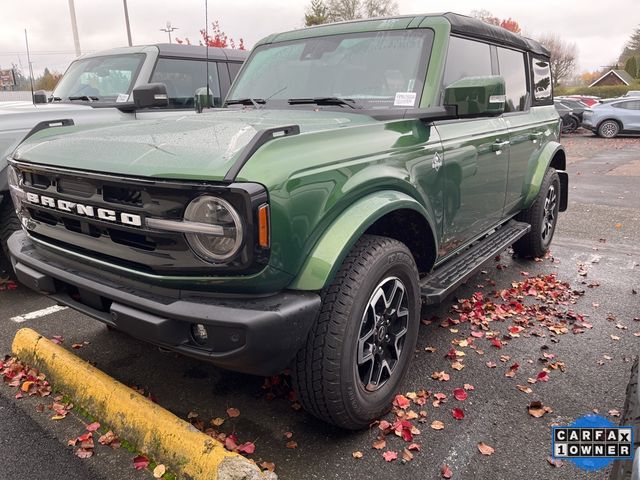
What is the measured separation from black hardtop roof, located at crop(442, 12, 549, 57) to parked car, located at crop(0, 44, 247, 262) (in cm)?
256

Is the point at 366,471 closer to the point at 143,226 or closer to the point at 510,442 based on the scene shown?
the point at 510,442

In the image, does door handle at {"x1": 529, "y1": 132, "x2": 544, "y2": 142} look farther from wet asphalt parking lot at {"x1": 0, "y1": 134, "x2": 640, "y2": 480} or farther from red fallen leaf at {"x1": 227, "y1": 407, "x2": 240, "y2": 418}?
red fallen leaf at {"x1": 227, "y1": 407, "x2": 240, "y2": 418}

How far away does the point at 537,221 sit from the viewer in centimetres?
502

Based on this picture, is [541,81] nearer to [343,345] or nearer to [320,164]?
[320,164]

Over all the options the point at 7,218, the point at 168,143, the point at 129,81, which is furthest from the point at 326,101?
the point at 129,81

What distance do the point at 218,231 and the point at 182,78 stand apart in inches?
176

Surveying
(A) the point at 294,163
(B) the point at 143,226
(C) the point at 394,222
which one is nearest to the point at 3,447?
(B) the point at 143,226

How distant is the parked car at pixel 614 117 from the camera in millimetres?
19578

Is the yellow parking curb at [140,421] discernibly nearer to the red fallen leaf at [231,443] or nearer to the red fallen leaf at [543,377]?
the red fallen leaf at [231,443]

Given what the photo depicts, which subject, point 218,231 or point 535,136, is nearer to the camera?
point 218,231

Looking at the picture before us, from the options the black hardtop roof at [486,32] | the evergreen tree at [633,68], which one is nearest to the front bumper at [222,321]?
the black hardtop roof at [486,32]

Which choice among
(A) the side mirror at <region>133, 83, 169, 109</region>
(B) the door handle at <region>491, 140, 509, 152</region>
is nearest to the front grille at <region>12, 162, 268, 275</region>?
(A) the side mirror at <region>133, 83, 169, 109</region>

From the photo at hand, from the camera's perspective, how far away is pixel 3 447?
8.17ft

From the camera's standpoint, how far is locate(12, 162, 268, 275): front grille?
6.36 ft
